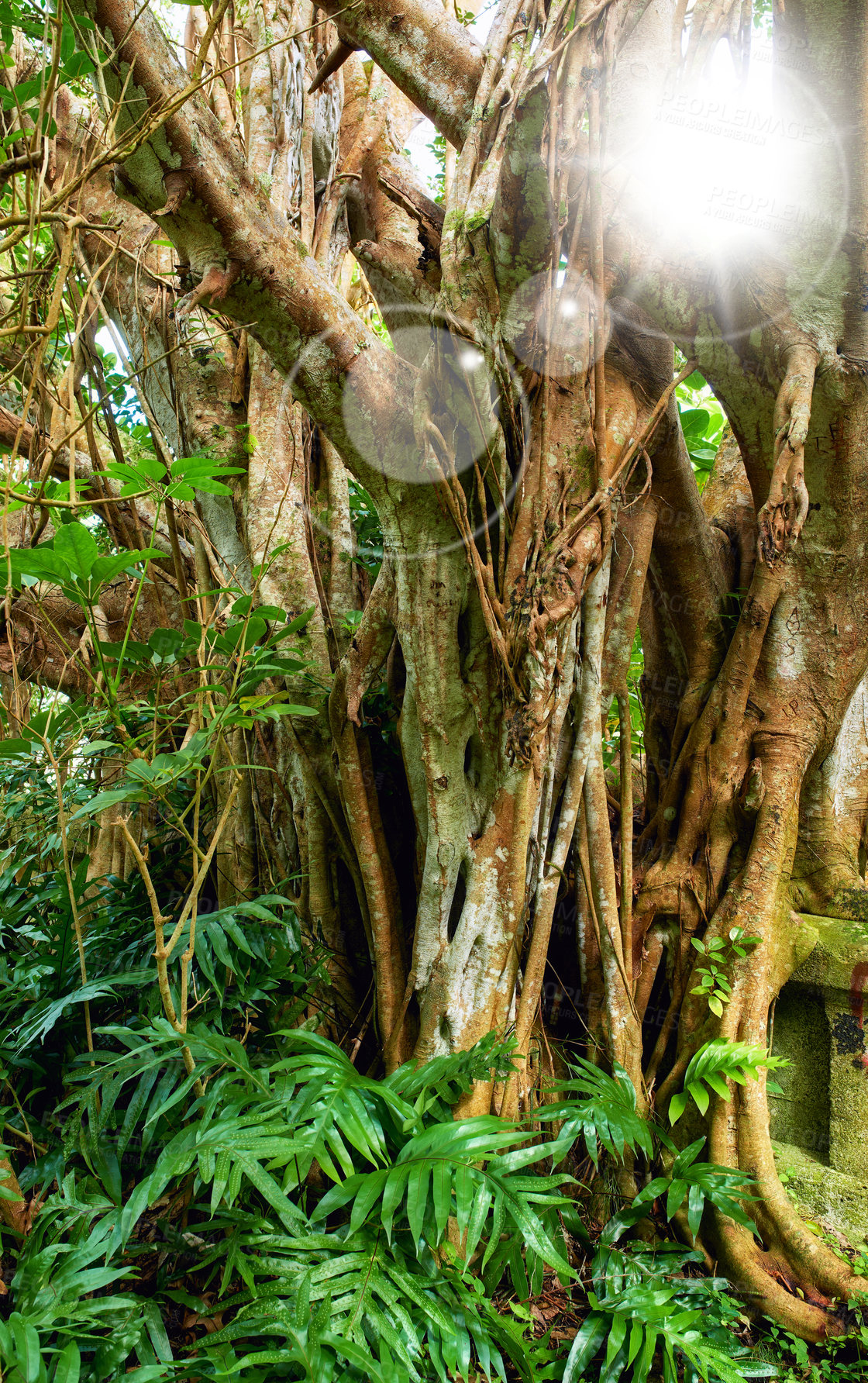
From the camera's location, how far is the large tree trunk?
1.99 meters

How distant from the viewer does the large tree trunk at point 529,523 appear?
199 centimetres

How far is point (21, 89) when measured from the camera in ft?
5.38

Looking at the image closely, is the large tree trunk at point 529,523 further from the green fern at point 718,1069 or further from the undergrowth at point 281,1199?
the undergrowth at point 281,1199

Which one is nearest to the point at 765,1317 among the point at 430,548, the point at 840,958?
the point at 840,958

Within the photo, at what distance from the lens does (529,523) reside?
2.13 metres

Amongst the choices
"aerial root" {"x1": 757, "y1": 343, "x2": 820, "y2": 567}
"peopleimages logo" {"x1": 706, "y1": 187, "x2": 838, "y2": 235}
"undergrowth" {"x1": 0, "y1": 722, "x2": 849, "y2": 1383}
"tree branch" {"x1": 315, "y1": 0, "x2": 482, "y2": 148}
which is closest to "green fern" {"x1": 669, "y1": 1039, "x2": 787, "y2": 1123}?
"undergrowth" {"x1": 0, "y1": 722, "x2": 849, "y2": 1383}

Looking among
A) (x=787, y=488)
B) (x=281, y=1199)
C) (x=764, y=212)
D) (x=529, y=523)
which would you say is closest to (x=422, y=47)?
(x=764, y=212)

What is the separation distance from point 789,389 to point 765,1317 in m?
2.48

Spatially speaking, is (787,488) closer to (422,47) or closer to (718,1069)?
(718,1069)

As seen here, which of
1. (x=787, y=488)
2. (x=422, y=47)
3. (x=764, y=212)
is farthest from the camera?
(x=422, y=47)

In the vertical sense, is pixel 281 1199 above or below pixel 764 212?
below

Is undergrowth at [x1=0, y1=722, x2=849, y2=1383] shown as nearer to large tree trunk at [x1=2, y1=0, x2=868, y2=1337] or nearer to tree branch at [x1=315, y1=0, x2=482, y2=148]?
large tree trunk at [x1=2, y1=0, x2=868, y2=1337]

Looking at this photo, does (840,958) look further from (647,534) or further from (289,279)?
(289,279)

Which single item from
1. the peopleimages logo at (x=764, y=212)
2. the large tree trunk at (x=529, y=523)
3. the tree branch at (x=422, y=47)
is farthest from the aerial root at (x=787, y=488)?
the tree branch at (x=422, y=47)
